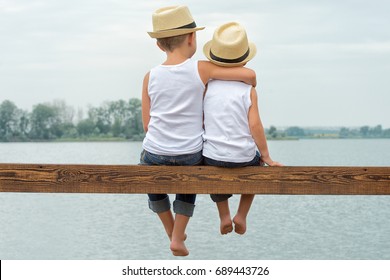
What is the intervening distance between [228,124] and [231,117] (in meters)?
0.05

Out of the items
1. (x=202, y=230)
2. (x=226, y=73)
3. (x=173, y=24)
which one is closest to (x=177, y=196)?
(x=226, y=73)

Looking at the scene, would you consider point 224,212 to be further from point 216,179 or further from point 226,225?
point 216,179

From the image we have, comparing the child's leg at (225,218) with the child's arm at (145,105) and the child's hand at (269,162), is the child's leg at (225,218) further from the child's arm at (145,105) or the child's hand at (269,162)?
the child's arm at (145,105)

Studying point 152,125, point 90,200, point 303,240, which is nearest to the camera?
point 152,125

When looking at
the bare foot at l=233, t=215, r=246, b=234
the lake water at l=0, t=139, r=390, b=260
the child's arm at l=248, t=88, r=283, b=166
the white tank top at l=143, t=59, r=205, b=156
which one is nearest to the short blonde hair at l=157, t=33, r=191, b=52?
the white tank top at l=143, t=59, r=205, b=156

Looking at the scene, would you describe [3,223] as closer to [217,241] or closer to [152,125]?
[217,241]

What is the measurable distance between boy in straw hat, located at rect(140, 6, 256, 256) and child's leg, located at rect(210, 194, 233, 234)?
0.30 m

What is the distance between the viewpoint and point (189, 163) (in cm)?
475

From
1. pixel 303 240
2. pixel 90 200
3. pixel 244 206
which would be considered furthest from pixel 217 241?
pixel 244 206

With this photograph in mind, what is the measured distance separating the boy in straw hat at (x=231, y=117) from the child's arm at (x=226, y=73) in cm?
3

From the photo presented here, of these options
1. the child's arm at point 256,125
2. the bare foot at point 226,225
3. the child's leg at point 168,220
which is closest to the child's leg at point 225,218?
the bare foot at point 226,225

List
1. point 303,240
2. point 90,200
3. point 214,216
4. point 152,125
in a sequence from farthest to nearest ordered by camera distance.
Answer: point 90,200 → point 214,216 → point 303,240 → point 152,125

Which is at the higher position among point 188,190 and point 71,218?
point 188,190

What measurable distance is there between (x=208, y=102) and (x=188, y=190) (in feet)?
1.79
